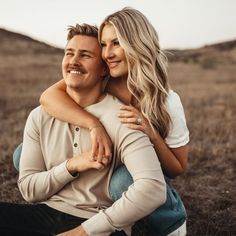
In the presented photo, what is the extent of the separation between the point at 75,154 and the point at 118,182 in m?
0.34

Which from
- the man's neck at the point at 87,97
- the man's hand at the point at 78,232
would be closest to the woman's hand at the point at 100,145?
the man's neck at the point at 87,97

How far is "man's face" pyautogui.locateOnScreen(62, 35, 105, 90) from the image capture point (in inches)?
135

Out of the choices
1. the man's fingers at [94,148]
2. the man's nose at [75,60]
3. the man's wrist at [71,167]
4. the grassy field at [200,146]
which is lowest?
the grassy field at [200,146]

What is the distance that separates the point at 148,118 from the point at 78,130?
0.47 m

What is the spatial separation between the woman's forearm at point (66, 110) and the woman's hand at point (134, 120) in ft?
0.59

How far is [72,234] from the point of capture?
3.11 meters

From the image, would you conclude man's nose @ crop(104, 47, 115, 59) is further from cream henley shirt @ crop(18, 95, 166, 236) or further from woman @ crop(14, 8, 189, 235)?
cream henley shirt @ crop(18, 95, 166, 236)

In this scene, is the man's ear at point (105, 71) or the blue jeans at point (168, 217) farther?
the blue jeans at point (168, 217)

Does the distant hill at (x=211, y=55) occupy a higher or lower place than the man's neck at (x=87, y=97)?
lower

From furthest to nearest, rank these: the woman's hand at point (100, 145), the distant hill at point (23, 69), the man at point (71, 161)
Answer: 1. the distant hill at point (23, 69)
2. the man at point (71, 161)
3. the woman's hand at point (100, 145)

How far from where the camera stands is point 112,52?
3.49 meters

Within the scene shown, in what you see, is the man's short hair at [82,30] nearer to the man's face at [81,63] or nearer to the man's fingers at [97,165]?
the man's face at [81,63]

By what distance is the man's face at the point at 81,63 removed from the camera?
3.43 m

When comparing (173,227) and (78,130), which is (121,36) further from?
(173,227)
